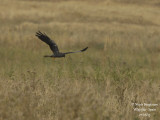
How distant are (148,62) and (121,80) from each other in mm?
4168

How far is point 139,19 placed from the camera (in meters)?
27.5

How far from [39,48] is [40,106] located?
20.3ft

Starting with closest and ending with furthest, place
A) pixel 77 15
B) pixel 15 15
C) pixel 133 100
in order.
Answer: pixel 133 100, pixel 15 15, pixel 77 15

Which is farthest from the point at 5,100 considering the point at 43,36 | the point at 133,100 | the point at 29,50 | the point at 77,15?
the point at 77,15

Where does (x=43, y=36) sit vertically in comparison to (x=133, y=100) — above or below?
above

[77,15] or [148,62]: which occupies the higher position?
[77,15]

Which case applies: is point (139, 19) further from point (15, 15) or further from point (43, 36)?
point (43, 36)

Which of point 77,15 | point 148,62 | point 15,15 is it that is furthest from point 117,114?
point 77,15

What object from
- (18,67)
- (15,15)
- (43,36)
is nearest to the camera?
(43,36)

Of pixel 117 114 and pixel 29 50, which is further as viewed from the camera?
pixel 29 50

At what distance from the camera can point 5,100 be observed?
5617 millimetres

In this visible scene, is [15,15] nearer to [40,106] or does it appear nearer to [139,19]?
[139,19]

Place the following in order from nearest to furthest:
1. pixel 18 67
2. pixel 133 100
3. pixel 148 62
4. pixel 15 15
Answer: pixel 133 100, pixel 18 67, pixel 148 62, pixel 15 15

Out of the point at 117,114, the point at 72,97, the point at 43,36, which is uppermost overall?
the point at 43,36
